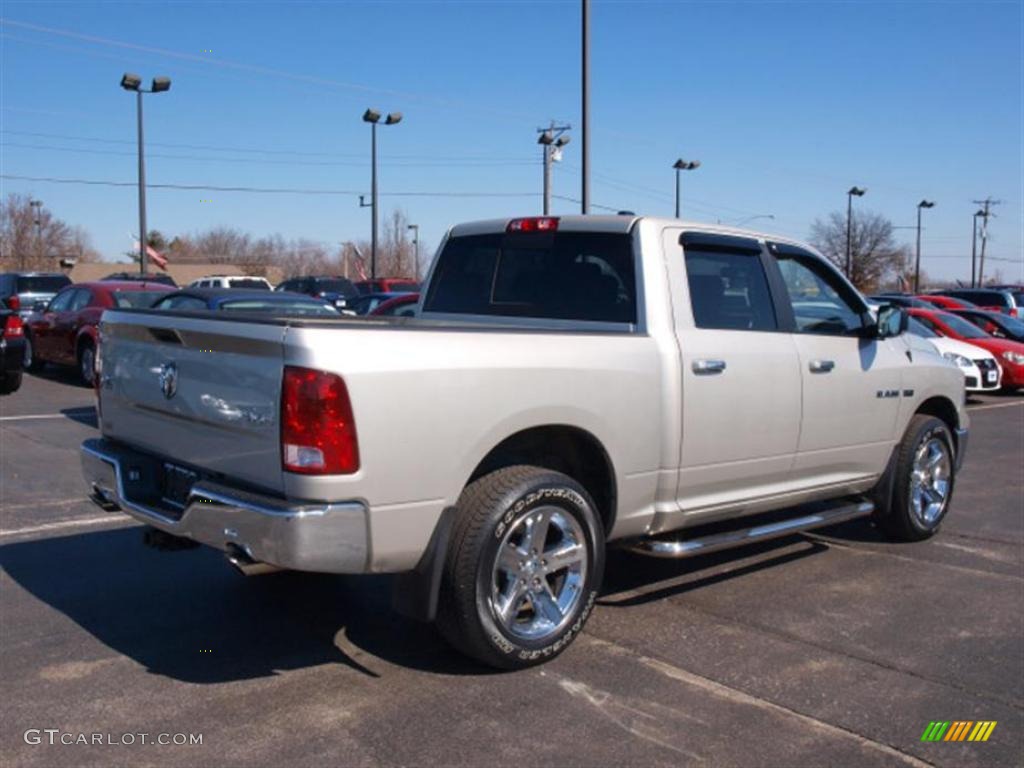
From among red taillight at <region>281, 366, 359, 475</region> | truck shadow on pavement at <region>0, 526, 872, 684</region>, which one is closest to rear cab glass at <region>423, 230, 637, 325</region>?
truck shadow on pavement at <region>0, 526, 872, 684</region>

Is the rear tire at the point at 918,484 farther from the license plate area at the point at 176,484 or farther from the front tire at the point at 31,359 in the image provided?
the front tire at the point at 31,359

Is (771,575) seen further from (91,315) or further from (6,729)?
(91,315)

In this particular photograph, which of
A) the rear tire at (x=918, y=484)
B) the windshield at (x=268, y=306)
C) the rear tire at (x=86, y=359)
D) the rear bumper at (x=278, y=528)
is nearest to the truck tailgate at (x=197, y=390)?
the rear bumper at (x=278, y=528)

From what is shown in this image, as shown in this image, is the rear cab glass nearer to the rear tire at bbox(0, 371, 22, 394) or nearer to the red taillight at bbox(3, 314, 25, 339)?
the red taillight at bbox(3, 314, 25, 339)

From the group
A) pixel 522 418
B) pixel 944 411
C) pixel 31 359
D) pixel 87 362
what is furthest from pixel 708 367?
pixel 31 359

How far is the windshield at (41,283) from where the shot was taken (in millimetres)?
22000

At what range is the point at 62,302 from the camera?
1597cm

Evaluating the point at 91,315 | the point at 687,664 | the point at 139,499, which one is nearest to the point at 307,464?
the point at 139,499

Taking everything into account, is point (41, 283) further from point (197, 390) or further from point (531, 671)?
point (531, 671)

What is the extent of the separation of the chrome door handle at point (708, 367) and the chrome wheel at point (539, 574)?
40.4 inches

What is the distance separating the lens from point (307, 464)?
12.8 feet

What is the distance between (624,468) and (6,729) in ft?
8.95

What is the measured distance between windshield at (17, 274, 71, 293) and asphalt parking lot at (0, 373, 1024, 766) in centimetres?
1693

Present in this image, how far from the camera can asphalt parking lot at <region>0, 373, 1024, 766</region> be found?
12.7ft
